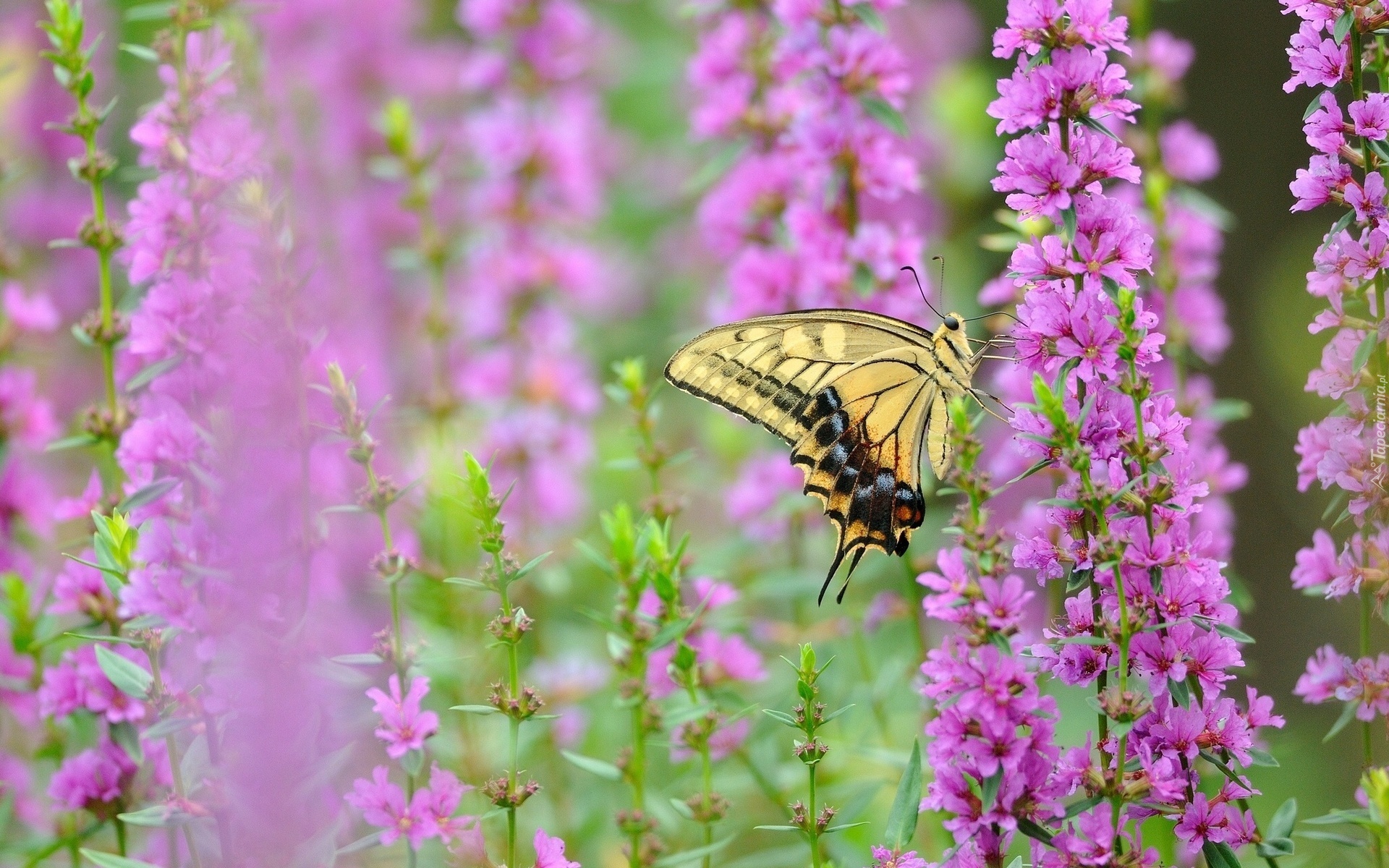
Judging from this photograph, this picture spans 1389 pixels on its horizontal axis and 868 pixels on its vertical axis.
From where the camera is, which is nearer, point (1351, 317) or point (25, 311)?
point (1351, 317)

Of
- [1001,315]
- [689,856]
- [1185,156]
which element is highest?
[1185,156]

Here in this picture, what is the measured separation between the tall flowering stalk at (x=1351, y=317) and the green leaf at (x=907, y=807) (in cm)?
51

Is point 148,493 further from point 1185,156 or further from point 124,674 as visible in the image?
point 1185,156

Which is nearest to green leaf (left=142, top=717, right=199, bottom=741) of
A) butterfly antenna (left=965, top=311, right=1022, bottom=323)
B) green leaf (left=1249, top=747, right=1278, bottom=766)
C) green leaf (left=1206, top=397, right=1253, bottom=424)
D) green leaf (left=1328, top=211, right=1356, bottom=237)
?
butterfly antenna (left=965, top=311, right=1022, bottom=323)

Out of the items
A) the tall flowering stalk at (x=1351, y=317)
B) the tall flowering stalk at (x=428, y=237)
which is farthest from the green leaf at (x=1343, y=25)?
the tall flowering stalk at (x=428, y=237)

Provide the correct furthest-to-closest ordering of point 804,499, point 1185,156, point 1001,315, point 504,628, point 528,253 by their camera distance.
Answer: point 528,253, point 804,499, point 1185,156, point 1001,315, point 504,628

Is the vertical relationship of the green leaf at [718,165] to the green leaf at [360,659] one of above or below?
above

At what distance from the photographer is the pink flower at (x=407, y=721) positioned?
158 cm

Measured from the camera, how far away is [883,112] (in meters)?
2.34

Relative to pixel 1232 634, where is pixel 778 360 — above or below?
above

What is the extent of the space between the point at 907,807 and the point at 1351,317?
84cm

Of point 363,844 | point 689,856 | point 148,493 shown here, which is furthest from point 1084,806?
point 148,493

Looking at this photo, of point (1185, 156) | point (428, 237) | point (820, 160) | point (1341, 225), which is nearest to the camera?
point (1341, 225)

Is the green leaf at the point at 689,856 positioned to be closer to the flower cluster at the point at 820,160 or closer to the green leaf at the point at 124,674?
the green leaf at the point at 124,674
